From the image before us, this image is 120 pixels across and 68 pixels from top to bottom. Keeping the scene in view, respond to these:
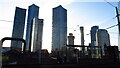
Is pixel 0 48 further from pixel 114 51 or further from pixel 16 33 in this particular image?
pixel 16 33

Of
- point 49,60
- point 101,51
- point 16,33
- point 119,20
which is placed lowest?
point 49,60

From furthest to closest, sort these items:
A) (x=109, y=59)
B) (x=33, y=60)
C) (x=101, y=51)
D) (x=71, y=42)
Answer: (x=71, y=42) → (x=101, y=51) → (x=33, y=60) → (x=109, y=59)

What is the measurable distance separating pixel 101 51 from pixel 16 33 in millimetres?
172041

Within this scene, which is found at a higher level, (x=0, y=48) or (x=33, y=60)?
(x=0, y=48)

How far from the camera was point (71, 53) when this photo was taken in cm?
2748

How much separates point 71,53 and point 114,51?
994 centimetres

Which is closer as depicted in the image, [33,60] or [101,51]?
[33,60]

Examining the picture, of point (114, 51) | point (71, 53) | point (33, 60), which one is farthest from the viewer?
point (71, 53)

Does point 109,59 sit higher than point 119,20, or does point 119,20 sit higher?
point 119,20

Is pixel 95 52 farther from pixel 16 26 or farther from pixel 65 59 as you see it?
pixel 16 26

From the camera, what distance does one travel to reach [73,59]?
2645cm

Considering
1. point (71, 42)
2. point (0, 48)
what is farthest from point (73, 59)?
point (71, 42)

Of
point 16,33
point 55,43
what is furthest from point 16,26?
point 55,43

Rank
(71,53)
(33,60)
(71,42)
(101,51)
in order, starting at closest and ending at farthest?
(33,60) → (71,53) → (101,51) → (71,42)
